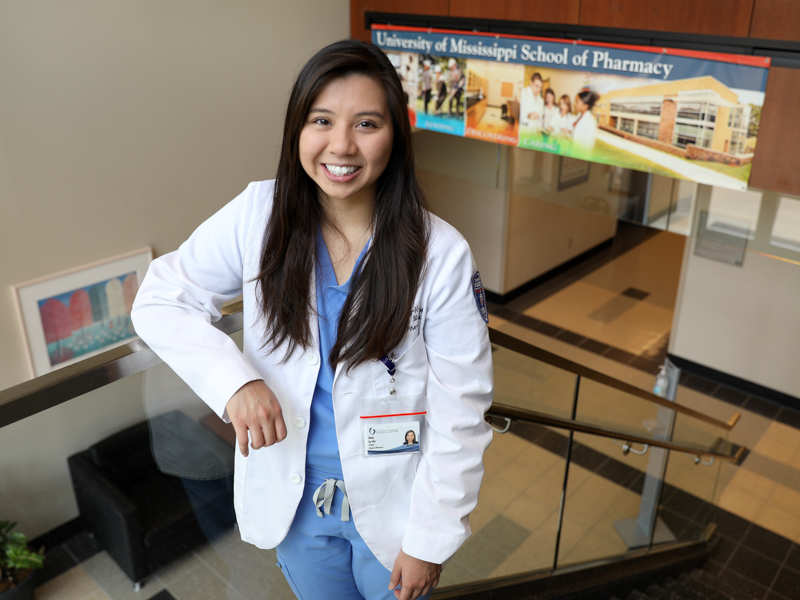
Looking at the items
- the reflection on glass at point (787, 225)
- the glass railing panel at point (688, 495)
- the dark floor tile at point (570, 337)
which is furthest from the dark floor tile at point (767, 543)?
the dark floor tile at point (570, 337)

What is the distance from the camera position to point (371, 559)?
4.71 feet

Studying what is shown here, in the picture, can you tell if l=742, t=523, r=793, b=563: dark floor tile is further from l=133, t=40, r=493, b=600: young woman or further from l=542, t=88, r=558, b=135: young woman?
l=133, t=40, r=493, b=600: young woman

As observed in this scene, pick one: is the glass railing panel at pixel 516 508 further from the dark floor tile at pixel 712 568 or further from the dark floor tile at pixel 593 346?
the dark floor tile at pixel 593 346

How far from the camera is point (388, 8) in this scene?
5723 mm

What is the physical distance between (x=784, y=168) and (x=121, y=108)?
418cm

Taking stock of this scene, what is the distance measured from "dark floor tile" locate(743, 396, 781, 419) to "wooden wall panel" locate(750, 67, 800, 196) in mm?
3181

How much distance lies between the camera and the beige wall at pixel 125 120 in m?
3.91

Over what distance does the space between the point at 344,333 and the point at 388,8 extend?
5.12m

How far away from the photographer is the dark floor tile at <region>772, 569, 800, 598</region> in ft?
14.8

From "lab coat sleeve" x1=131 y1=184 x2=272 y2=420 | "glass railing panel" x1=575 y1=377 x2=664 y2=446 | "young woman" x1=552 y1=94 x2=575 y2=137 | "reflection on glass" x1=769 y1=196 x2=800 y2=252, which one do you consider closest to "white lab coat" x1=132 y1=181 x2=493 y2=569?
"lab coat sleeve" x1=131 y1=184 x2=272 y2=420

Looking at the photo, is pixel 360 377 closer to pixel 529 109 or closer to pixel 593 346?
pixel 529 109

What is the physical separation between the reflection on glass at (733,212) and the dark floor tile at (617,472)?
6.04 ft

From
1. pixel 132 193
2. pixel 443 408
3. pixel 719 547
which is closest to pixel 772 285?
pixel 719 547

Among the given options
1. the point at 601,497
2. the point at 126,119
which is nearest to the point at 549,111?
the point at 601,497
